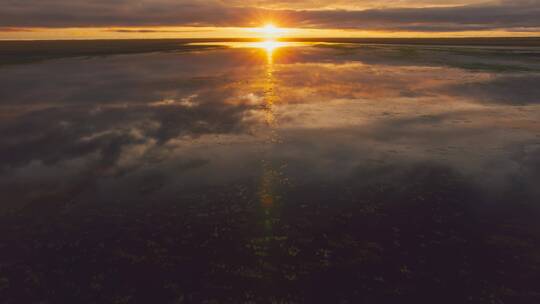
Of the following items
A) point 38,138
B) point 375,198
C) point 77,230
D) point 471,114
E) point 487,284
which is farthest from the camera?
point 471,114

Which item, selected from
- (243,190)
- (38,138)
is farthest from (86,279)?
(38,138)

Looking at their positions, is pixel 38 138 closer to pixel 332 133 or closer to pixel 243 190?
pixel 243 190

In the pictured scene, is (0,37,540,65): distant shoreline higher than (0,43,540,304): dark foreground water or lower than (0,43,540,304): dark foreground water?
higher

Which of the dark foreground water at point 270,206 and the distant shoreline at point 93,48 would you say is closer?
the dark foreground water at point 270,206

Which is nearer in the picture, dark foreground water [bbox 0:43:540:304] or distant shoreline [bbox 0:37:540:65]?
dark foreground water [bbox 0:43:540:304]

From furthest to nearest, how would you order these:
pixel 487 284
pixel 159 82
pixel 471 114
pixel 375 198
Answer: pixel 159 82
pixel 471 114
pixel 375 198
pixel 487 284

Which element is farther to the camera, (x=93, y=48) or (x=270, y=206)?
(x=93, y=48)

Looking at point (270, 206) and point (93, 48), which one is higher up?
point (93, 48)

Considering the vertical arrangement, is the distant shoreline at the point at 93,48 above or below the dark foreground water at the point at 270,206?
above
